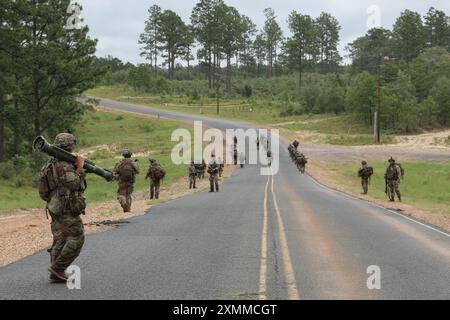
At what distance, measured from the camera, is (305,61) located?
12181 cm

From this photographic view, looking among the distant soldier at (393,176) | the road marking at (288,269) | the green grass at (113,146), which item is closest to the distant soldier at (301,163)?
the green grass at (113,146)

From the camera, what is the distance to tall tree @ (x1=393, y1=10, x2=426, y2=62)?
112m

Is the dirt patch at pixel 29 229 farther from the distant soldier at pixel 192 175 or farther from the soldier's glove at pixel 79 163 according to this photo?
the distant soldier at pixel 192 175

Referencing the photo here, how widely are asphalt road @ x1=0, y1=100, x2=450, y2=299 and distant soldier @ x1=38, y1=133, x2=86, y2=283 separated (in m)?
0.43

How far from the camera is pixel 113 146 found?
58.1 m

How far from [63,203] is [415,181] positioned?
1358 inches

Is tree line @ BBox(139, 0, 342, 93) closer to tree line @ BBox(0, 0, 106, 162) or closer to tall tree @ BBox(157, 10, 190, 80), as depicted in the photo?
tall tree @ BBox(157, 10, 190, 80)

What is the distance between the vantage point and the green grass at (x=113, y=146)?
29.9 metres

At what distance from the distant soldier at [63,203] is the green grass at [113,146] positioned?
55.0 feet

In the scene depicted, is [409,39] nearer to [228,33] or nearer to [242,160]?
[228,33]

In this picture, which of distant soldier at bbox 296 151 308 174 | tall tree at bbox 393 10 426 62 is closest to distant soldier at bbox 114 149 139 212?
distant soldier at bbox 296 151 308 174

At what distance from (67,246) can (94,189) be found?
2636cm
